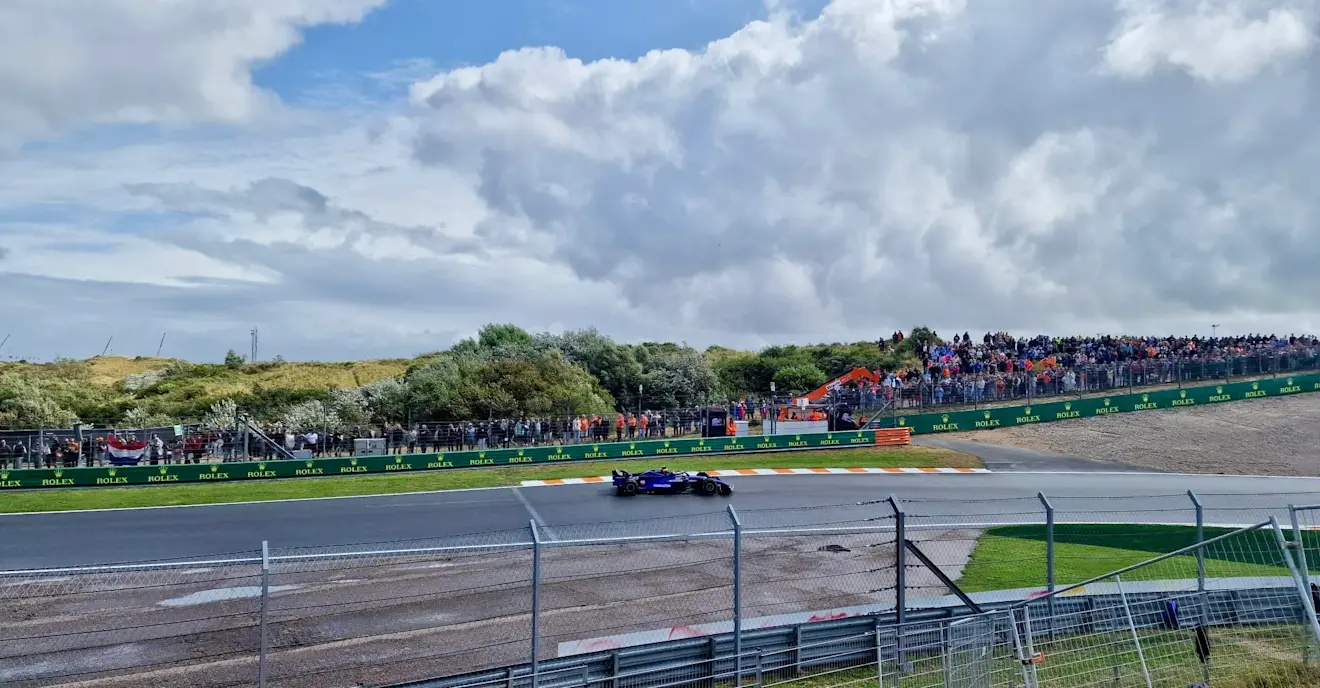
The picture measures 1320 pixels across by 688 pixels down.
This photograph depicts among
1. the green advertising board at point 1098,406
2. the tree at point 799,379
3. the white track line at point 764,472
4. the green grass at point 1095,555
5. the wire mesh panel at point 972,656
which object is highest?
the tree at point 799,379

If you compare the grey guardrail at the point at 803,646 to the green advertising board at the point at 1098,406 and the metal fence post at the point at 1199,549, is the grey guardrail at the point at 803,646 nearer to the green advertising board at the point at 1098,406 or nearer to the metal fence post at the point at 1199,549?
the metal fence post at the point at 1199,549

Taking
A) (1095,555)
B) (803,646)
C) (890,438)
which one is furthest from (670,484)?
(803,646)

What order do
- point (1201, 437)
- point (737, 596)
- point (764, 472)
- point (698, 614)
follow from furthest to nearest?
point (1201, 437) → point (764, 472) → point (698, 614) → point (737, 596)

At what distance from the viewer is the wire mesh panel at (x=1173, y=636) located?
27.9 ft

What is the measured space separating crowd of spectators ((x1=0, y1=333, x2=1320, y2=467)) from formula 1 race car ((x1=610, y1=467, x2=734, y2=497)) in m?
10.7

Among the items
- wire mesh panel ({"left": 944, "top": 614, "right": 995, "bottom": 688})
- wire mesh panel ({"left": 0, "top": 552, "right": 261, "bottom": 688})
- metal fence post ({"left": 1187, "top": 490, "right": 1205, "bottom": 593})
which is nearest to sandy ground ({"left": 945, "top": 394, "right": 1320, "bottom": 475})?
metal fence post ({"left": 1187, "top": 490, "right": 1205, "bottom": 593})

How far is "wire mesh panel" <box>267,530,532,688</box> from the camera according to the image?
11406 mm

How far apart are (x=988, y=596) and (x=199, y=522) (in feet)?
70.0

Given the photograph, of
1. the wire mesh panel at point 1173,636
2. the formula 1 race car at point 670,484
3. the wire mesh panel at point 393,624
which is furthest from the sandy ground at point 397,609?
the formula 1 race car at point 670,484

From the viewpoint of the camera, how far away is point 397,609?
47.9ft

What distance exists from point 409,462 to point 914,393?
22773 millimetres

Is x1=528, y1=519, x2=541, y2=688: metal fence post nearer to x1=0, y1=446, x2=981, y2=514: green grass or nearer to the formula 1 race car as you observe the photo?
the formula 1 race car

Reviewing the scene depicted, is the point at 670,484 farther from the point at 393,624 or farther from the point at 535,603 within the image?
the point at 535,603

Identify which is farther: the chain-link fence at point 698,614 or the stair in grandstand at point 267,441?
the stair in grandstand at point 267,441
